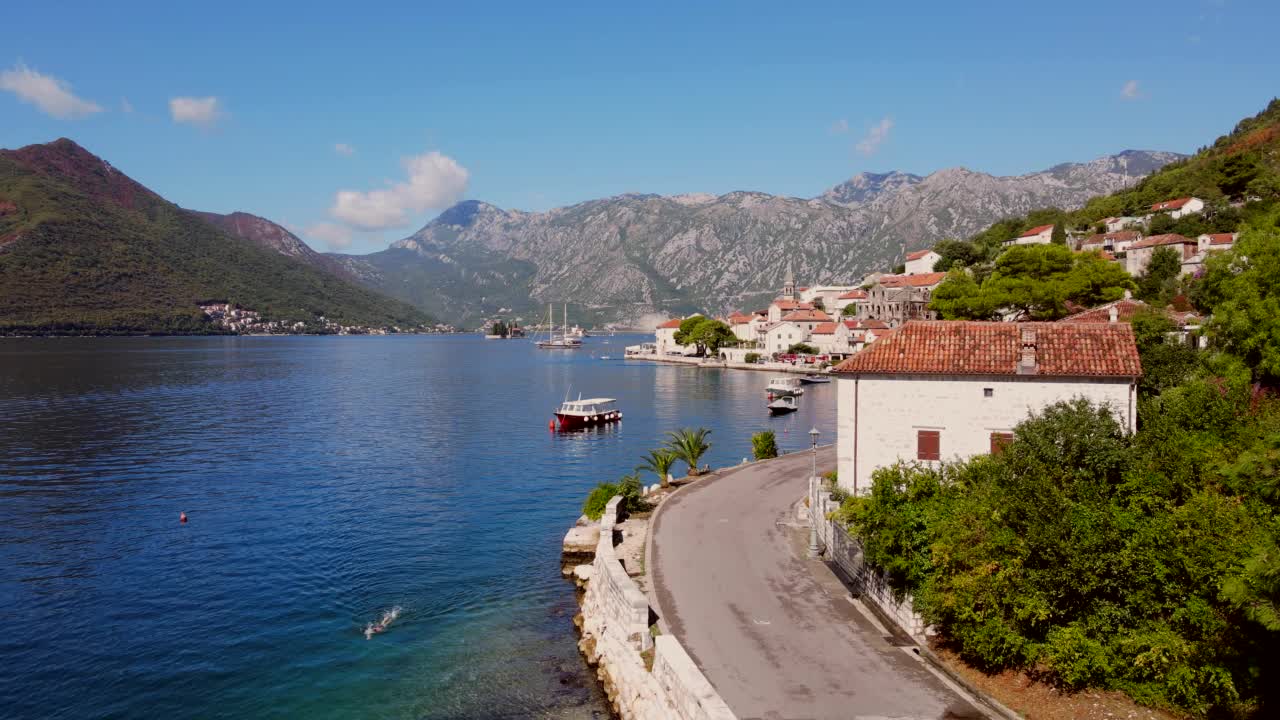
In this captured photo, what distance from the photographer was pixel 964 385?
2638 centimetres

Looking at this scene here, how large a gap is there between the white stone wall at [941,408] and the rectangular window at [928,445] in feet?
0.40

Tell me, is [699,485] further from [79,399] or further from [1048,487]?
[79,399]

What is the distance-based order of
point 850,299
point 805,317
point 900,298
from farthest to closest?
point 850,299, point 805,317, point 900,298

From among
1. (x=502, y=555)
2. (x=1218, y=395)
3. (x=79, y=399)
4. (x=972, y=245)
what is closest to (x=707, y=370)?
(x=972, y=245)

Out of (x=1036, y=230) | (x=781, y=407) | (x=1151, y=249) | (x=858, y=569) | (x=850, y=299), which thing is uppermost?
(x=1036, y=230)

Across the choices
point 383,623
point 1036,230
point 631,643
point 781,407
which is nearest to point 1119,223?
point 1036,230

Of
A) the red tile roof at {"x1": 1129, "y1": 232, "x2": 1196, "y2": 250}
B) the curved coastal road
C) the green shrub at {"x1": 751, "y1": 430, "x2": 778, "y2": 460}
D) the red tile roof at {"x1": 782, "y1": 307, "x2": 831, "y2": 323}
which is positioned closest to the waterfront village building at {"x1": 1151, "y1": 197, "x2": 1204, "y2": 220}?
the red tile roof at {"x1": 1129, "y1": 232, "x2": 1196, "y2": 250}

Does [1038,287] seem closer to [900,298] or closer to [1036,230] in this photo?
[1036,230]

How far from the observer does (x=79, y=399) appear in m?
90.1

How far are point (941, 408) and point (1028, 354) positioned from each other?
10.8 ft

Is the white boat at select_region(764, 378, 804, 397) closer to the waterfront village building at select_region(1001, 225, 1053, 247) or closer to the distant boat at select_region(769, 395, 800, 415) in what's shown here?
the distant boat at select_region(769, 395, 800, 415)

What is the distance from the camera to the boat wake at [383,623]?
26969mm

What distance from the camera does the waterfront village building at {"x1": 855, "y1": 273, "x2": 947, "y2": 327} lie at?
140750 mm

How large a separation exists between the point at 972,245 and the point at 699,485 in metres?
117
